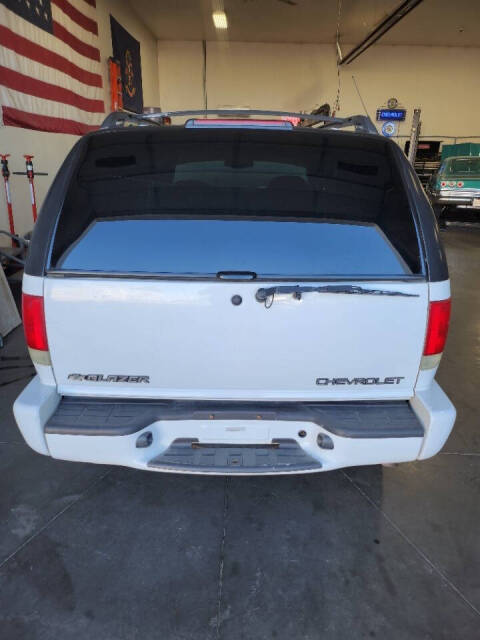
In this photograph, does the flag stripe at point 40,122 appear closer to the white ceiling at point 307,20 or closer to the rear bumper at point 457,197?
the white ceiling at point 307,20

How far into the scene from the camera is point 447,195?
11180 mm

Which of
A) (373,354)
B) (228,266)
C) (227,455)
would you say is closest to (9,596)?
(227,455)

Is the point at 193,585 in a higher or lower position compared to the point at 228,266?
lower

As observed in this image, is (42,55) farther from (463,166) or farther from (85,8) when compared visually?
(463,166)

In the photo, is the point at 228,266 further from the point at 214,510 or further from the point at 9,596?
the point at 9,596

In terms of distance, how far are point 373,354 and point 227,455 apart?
72 centimetres

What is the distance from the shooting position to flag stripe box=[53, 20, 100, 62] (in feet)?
23.6

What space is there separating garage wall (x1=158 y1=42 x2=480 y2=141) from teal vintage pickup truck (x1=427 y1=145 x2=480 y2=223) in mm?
6510

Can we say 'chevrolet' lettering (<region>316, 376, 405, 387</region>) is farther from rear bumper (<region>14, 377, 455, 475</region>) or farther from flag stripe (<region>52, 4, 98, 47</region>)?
flag stripe (<region>52, 4, 98, 47</region>)

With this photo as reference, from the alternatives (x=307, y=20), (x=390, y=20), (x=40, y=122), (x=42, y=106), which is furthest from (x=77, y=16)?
(x=307, y=20)

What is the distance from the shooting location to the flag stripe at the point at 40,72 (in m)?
5.76

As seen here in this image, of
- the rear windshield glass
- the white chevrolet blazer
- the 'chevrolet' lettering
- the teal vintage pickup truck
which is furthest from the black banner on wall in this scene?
the 'chevrolet' lettering

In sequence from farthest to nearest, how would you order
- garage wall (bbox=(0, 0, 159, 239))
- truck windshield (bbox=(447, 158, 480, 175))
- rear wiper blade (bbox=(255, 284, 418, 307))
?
1. truck windshield (bbox=(447, 158, 480, 175))
2. garage wall (bbox=(0, 0, 159, 239))
3. rear wiper blade (bbox=(255, 284, 418, 307))

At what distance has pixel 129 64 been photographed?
1195cm
